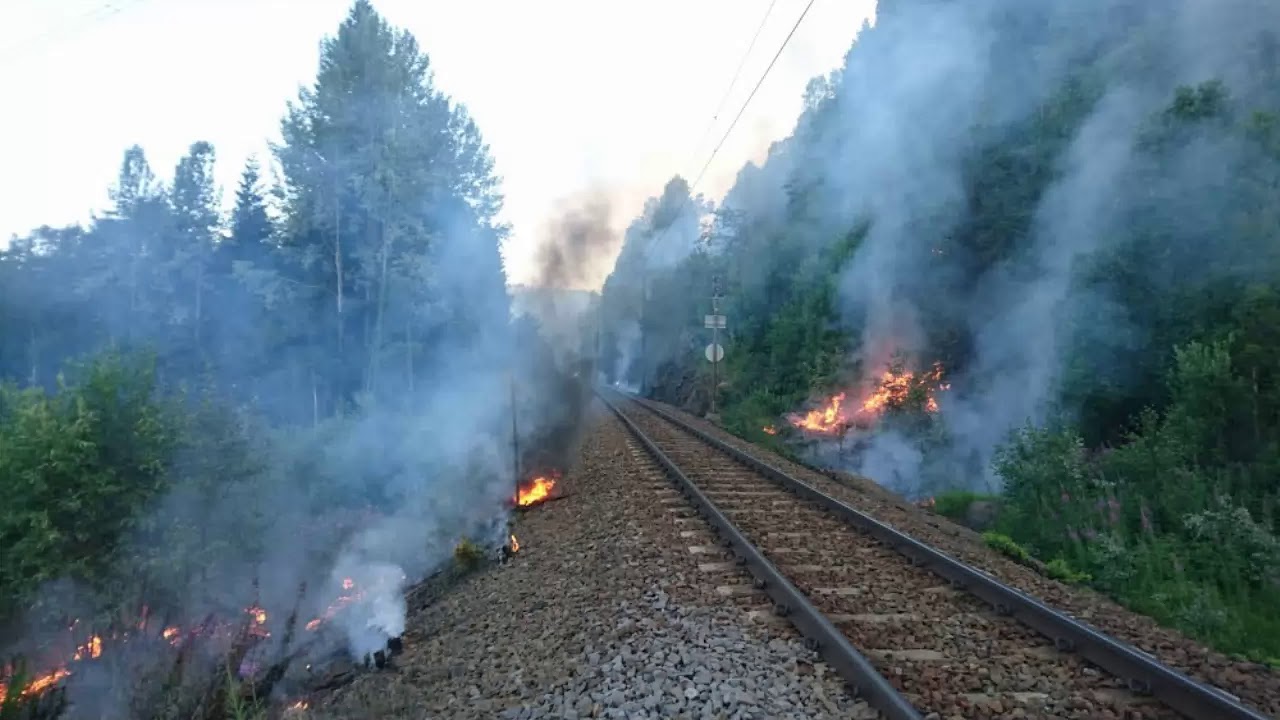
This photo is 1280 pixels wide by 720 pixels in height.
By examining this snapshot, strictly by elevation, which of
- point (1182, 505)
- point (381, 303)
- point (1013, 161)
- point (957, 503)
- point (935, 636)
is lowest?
point (957, 503)

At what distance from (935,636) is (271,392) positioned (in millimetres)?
31024

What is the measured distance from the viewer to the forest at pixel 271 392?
30.3ft

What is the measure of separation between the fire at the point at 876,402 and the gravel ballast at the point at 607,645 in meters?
9.35

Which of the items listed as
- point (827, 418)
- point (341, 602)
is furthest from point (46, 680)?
point (827, 418)

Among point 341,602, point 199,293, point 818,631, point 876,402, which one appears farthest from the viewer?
point 199,293

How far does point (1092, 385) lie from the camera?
11617 millimetres

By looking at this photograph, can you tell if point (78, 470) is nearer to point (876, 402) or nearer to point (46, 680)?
point (46, 680)

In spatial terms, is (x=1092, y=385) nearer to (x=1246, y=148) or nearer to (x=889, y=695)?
(x=1246, y=148)

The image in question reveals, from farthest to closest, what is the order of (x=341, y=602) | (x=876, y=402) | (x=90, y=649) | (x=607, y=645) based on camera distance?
(x=876, y=402)
(x=341, y=602)
(x=90, y=649)
(x=607, y=645)

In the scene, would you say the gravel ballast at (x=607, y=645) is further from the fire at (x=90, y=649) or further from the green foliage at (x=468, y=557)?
the fire at (x=90, y=649)

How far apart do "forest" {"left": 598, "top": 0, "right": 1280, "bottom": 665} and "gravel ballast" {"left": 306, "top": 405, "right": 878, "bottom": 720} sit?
3569 mm

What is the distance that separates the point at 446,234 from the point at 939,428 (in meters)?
18.6

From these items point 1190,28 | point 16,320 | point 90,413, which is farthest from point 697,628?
point 16,320

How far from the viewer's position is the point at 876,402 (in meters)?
18.2
